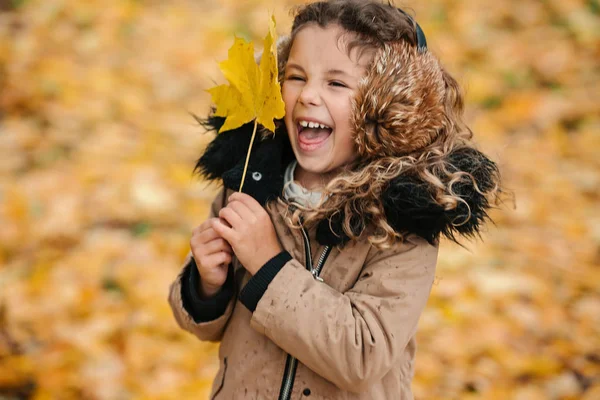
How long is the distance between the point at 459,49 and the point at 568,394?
2.87 meters

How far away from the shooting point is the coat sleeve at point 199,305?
4.50ft

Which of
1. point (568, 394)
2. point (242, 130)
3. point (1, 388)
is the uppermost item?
point (242, 130)

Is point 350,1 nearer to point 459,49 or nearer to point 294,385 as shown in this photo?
point 294,385

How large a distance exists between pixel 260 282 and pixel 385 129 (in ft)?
1.27

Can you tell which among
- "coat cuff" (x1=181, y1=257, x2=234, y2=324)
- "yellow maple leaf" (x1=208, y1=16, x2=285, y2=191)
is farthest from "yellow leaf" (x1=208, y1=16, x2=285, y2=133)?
"coat cuff" (x1=181, y1=257, x2=234, y2=324)

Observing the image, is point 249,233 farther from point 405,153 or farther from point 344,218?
point 405,153

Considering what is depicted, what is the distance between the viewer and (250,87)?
124 centimetres

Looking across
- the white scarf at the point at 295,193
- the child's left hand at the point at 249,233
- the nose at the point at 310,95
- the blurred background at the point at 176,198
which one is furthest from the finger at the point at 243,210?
the blurred background at the point at 176,198

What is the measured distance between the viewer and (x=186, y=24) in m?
4.55

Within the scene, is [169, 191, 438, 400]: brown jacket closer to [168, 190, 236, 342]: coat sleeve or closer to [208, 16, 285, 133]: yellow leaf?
[168, 190, 236, 342]: coat sleeve

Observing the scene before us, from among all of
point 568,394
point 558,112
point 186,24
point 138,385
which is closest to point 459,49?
point 558,112

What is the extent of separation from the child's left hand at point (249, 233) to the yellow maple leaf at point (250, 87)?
100 millimetres

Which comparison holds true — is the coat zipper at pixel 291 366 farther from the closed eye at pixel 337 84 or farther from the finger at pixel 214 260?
the closed eye at pixel 337 84

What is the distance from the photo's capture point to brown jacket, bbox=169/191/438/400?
115cm
